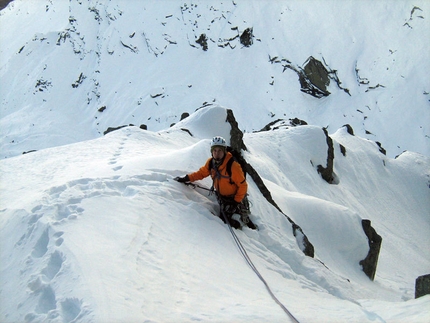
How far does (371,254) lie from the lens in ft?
38.5

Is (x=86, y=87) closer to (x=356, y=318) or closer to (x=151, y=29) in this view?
(x=151, y=29)

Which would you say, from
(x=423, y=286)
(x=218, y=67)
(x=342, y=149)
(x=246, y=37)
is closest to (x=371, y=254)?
(x=423, y=286)

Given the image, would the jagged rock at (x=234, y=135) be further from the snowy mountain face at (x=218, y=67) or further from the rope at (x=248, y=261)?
the snowy mountain face at (x=218, y=67)

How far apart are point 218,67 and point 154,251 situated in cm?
3766

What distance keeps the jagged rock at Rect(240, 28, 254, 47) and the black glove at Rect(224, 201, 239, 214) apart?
125 ft

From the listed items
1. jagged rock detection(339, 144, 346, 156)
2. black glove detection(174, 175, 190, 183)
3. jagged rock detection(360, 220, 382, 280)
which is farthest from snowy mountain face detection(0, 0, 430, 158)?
black glove detection(174, 175, 190, 183)

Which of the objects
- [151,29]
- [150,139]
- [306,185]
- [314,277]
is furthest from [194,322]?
[151,29]

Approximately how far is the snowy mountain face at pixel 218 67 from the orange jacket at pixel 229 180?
91.6 ft

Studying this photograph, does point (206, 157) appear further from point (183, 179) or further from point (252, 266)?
point (252, 266)

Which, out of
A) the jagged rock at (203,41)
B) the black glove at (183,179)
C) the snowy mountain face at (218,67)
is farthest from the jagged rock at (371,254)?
the jagged rock at (203,41)

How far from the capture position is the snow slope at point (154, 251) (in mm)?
3879

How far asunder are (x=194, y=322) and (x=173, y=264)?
1.28m

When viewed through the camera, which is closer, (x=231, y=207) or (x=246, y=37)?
(x=231, y=207)

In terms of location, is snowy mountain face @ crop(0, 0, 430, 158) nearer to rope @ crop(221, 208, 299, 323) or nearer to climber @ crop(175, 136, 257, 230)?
climber @ crop(175, 136, 257, 230)
